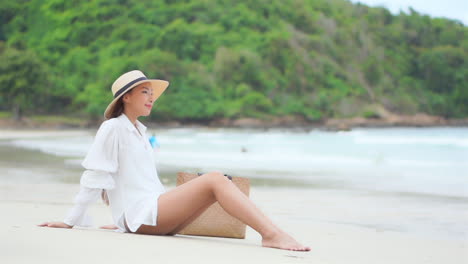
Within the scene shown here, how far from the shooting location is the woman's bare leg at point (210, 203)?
12.3 ft

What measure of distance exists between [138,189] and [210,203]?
0.42 meters

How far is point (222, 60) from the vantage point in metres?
77.4

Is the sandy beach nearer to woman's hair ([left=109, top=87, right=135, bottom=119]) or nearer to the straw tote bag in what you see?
the straw tote bag

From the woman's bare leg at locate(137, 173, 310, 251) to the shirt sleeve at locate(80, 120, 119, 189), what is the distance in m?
0.33

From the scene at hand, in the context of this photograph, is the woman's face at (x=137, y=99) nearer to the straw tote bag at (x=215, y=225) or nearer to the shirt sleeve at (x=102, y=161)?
the shirt sleeve at (x=102, y=161)

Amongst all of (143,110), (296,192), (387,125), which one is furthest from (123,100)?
(387,125)

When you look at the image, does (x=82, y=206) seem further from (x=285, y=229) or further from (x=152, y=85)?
(x=285, y=229)

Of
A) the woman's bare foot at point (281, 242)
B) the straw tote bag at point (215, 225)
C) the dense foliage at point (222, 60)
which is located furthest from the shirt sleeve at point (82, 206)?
the dense foliage at point (222, 60)

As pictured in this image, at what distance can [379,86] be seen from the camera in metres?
87.8

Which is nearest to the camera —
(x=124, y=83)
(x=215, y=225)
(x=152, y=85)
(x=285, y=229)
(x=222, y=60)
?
(x=124, y=83)

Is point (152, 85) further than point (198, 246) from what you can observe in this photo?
Yes

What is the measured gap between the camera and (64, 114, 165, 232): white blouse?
3738 mm

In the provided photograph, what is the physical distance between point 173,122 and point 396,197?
63801mm

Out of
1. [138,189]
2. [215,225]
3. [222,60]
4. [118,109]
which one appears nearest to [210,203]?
[215,225]
